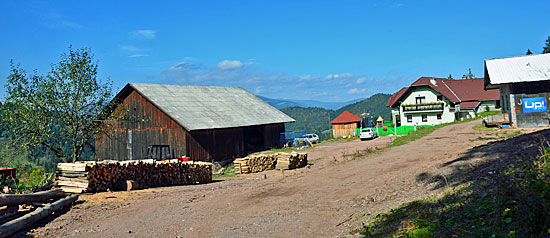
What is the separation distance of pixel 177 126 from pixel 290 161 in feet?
36.0

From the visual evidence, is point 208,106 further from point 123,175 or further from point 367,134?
point 123,175

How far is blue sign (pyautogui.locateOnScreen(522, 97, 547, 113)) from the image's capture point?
97.9 feet

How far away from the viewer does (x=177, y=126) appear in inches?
1251

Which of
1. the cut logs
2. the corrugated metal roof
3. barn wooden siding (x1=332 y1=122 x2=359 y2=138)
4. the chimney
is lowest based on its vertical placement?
the cut logs

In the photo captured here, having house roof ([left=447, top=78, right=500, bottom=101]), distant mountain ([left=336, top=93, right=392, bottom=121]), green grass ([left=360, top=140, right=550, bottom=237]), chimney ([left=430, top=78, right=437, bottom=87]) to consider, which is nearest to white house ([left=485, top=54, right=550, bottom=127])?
green grass ([left=360, top=140, right=550, bottom=237])

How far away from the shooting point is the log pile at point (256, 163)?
2683 cm

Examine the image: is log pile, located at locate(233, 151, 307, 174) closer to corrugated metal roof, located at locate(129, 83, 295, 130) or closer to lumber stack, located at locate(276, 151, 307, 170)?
lumber stack, located at locate(276, 151, 307, 170)

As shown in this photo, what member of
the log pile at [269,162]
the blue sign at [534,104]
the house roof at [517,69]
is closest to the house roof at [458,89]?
the house roof at [517,69]

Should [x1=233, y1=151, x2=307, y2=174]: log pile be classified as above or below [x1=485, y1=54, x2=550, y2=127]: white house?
below

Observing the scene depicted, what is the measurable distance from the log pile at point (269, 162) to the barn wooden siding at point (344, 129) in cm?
3341

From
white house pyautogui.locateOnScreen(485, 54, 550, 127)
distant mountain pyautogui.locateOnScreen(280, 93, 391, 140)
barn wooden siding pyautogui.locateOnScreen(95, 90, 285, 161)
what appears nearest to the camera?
white house pyautogui.locateOnScreen(485, 54, 550, 127)

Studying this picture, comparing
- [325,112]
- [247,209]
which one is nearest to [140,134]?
[247,209]

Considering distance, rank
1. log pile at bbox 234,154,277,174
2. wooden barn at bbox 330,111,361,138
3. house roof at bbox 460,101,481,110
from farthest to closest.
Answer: house roof at bbox 460,101,481,110 → wooden barn at bbox 330,111,361,138 → log pile at bbox 234,154,277,174

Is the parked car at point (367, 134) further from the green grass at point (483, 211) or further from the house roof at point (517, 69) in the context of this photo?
the green grass at point (483, 211)
